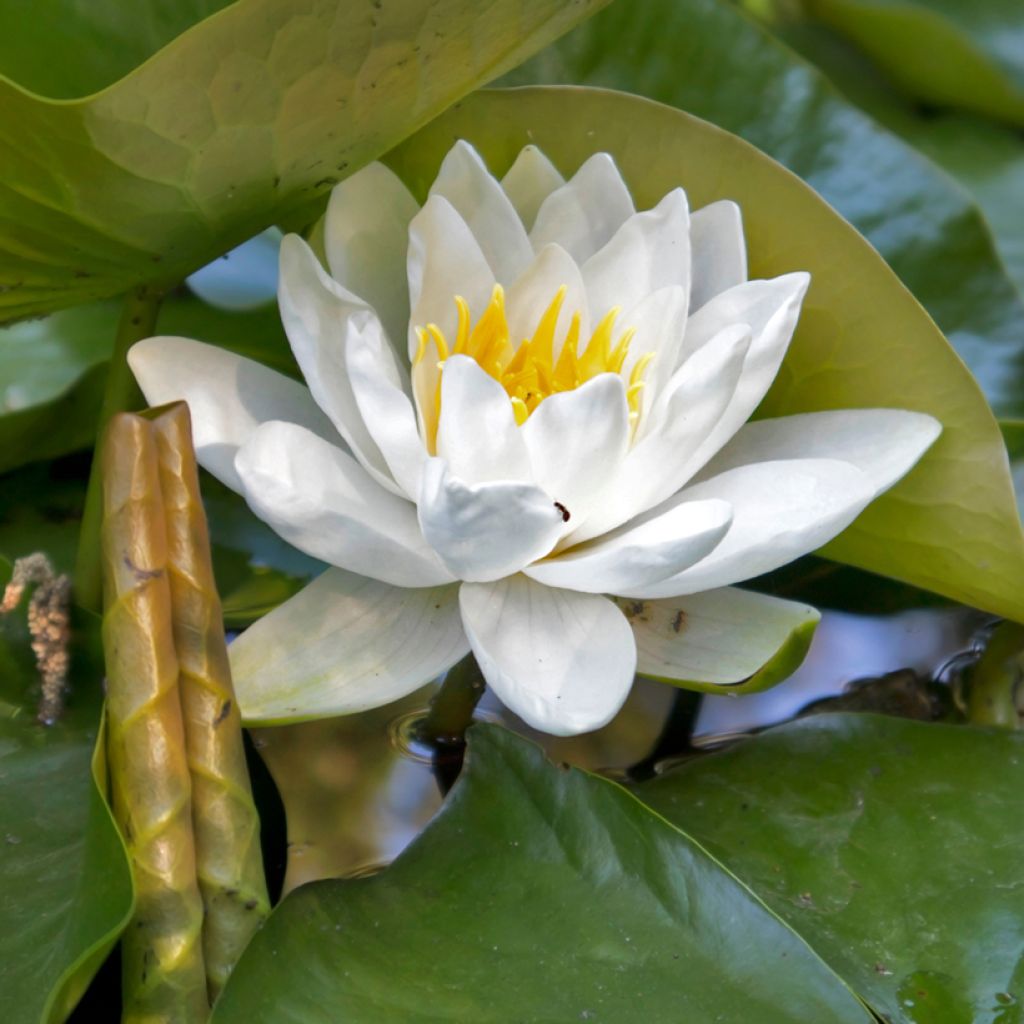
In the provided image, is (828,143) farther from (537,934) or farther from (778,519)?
(537,934)

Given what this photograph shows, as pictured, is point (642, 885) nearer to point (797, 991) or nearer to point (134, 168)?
point (797, 991)

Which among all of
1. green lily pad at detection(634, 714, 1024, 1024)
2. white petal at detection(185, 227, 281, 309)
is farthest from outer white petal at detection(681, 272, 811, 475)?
white petal at detection(185, 227, 281, 309)

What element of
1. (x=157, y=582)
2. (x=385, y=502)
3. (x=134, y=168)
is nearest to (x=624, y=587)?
(x=385, y=502)

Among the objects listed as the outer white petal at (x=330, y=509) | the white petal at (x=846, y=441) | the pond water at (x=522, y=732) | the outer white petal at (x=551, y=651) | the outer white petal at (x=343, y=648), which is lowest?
the pond water at (x=522, y=732)

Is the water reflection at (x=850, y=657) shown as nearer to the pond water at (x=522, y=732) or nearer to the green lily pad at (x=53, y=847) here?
the pond water at (x=522, y=732)

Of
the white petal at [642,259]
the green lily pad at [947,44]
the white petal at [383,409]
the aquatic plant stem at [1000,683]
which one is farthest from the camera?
the green lily pad at [947,44]

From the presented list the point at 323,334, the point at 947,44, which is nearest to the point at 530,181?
the point at 323,334

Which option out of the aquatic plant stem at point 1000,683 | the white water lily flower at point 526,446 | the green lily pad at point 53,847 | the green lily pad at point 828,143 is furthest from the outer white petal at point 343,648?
the green lily pad at point 828,143
